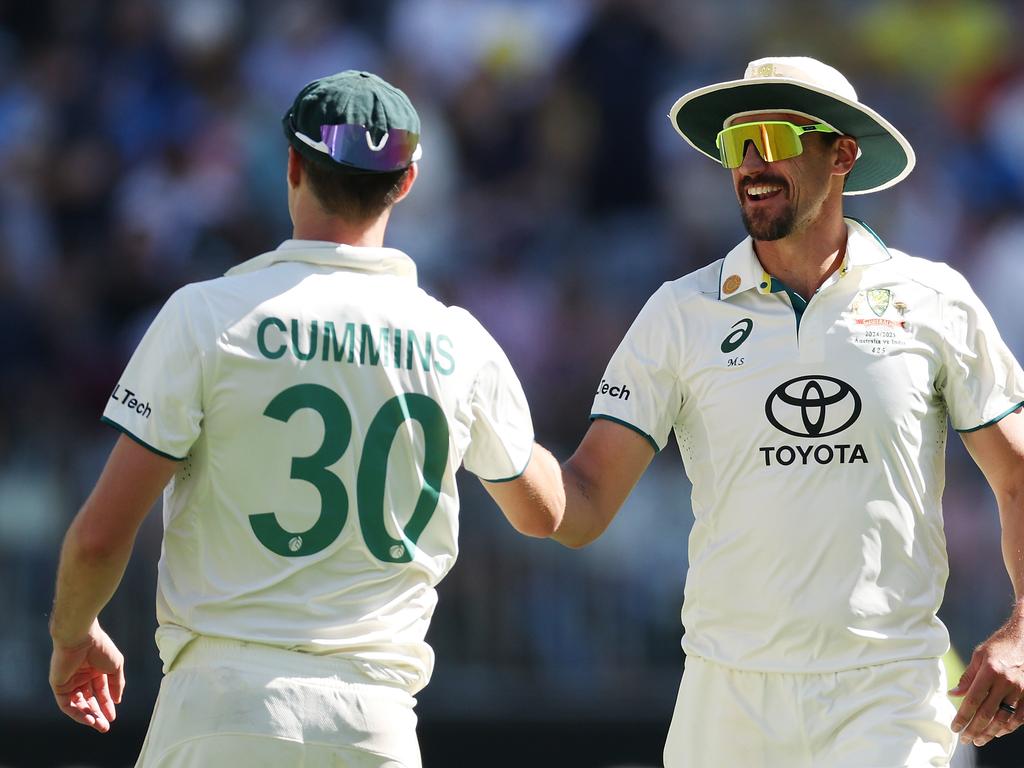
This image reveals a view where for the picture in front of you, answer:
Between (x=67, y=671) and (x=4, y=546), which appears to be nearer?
(x=67, y=671)

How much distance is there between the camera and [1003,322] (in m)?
10.2

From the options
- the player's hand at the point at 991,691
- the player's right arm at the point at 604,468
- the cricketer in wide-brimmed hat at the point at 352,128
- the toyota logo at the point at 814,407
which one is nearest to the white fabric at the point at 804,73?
the toyota logo at the point at 814,407

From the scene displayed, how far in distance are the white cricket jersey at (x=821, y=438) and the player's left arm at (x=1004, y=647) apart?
0.24 feet

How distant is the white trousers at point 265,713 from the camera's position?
3859 millimetres

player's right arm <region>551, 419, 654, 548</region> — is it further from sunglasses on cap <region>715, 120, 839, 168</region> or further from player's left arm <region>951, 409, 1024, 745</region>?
player's left arm <region>951, 409, 1024, 745</region>

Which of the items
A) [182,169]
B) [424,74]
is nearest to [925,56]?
[424,74]

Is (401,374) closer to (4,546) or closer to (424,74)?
(4,546)

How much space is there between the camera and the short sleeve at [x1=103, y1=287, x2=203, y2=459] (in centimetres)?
385

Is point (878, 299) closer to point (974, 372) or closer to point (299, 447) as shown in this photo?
point (974, 372)

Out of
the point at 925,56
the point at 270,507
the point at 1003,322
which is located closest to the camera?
the point at 270,507

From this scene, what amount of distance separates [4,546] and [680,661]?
349 cm

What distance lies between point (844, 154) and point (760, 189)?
0.32 metres

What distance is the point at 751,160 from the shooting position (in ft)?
16.3

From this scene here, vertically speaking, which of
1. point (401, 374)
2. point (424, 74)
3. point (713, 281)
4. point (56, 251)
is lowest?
point (401, 374)
